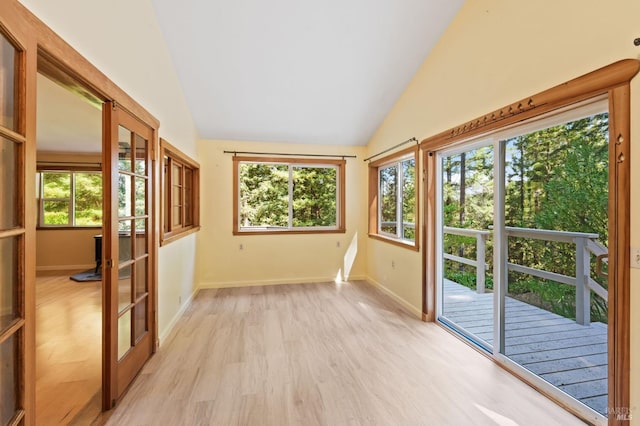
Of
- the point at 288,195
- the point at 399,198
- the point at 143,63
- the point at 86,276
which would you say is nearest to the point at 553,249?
the point at 399,198

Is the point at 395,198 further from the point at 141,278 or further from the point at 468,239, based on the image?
the point at 141,278

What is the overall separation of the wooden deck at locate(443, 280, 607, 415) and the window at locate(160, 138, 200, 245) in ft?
10.9

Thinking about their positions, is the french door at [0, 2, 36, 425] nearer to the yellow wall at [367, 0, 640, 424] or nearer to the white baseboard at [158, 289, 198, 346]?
the white baseboard at [158, 289, 198, 346]

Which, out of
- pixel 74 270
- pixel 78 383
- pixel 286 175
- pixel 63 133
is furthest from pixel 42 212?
pixel 78 383

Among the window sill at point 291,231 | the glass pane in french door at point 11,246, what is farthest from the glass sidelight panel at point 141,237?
the window sill at point 291,231

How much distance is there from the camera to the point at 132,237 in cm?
223

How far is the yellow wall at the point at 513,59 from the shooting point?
151 cm

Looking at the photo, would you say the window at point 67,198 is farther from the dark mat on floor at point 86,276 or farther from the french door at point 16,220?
the french door at point 16,220

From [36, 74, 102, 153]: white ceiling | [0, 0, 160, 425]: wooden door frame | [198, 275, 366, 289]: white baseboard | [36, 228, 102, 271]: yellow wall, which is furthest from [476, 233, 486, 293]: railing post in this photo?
[36, 228, 102, 271]: yellow wall

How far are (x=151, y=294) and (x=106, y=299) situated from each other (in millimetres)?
706

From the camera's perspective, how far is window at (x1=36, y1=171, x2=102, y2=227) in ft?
20.0

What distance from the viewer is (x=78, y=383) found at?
2.14 metres

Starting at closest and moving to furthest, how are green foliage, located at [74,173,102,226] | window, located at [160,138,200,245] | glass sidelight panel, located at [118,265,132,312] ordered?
glass sidelight panel, located at [118,265,132,312] < window, located at [160,138,200,245] < green foliage, located at [74,173,102,226]

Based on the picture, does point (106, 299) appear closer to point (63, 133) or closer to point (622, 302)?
point (622, 302)
